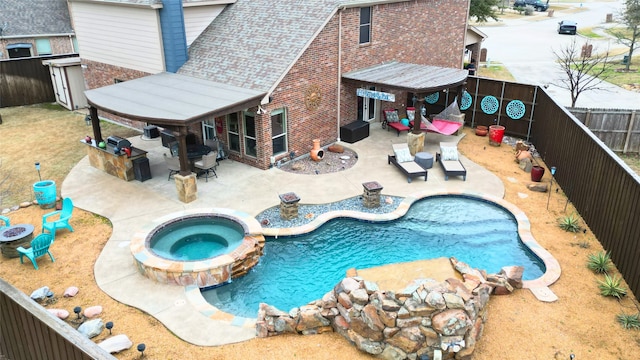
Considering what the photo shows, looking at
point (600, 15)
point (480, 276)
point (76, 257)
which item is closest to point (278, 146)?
point (76, 257)

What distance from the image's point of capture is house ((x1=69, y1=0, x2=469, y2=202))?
16.7 m

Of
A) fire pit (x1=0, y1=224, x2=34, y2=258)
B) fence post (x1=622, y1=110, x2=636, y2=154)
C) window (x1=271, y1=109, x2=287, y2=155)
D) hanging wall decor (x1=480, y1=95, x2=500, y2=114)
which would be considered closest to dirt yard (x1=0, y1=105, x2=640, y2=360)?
fire pit (x1=0, y1=224, x2=34, y2=258)

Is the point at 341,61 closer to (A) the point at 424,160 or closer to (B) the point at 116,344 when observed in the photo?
(A) the point at 424,160

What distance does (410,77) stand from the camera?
1922 centimetres

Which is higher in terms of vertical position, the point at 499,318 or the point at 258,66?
the point at 258,66

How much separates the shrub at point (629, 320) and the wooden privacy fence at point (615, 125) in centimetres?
1078

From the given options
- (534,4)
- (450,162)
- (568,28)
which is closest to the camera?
(450,162)

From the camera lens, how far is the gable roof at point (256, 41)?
17172 millimetres

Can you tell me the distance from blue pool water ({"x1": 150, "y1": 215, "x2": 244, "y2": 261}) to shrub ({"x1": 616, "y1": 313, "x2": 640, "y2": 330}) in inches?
345

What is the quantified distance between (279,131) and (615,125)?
1308 centimetres

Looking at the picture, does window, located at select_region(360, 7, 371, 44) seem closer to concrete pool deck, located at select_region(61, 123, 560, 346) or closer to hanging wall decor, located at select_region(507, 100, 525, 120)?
concrete pool deck, located at select_region(61, 123, 560, 346)

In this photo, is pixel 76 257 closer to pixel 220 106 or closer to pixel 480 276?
pixel 220 106

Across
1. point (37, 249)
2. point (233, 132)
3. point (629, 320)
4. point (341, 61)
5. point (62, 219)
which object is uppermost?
point (341, 61)

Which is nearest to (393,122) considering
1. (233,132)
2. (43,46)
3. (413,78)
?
(413,78)
